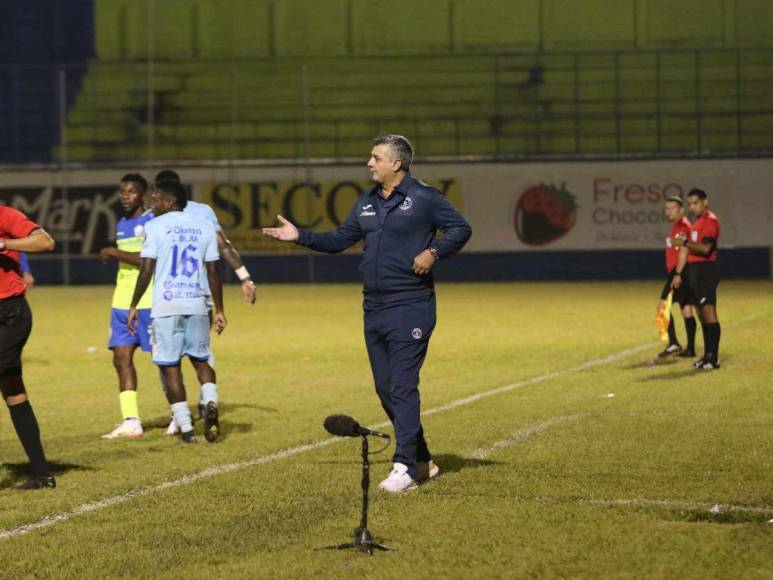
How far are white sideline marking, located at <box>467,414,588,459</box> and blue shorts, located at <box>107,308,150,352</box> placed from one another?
3189 millimetres

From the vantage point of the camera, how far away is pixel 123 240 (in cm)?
1236

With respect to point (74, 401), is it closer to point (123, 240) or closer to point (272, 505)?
point (123, 240)

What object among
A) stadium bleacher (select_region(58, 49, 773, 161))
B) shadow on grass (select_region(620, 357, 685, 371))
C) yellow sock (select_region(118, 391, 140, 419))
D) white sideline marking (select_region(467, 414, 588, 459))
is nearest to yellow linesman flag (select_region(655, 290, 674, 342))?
shadow on grass (select_region(620, 357, 685, 371))

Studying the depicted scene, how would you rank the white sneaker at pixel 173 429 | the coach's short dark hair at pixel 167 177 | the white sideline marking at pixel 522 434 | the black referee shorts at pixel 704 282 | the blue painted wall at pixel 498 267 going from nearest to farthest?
the white sideline marking at pixel 522 434 → the coach's short dark hair at pixel 167 177 → the white sneaker at pixel 173 429 → the black referee shorts at pixel 704 282 → the blue painted wall at pixel 498 267

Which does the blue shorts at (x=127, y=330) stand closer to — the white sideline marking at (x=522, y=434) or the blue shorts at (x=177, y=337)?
the blue shorts at (x=177, y=337)

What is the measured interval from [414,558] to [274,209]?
1224 inches

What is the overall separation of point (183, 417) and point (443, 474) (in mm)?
2637

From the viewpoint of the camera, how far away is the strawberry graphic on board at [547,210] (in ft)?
120

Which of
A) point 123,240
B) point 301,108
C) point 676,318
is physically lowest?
point 676,318

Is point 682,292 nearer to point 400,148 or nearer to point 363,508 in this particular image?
point 400,148

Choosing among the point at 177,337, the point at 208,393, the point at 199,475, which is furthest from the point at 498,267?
the point at 199,475

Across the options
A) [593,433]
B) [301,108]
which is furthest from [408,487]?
[301,108]

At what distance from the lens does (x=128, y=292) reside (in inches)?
484

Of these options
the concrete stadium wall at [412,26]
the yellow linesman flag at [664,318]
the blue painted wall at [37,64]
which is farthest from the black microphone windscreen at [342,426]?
the concrete stadium wall at [412,26]
